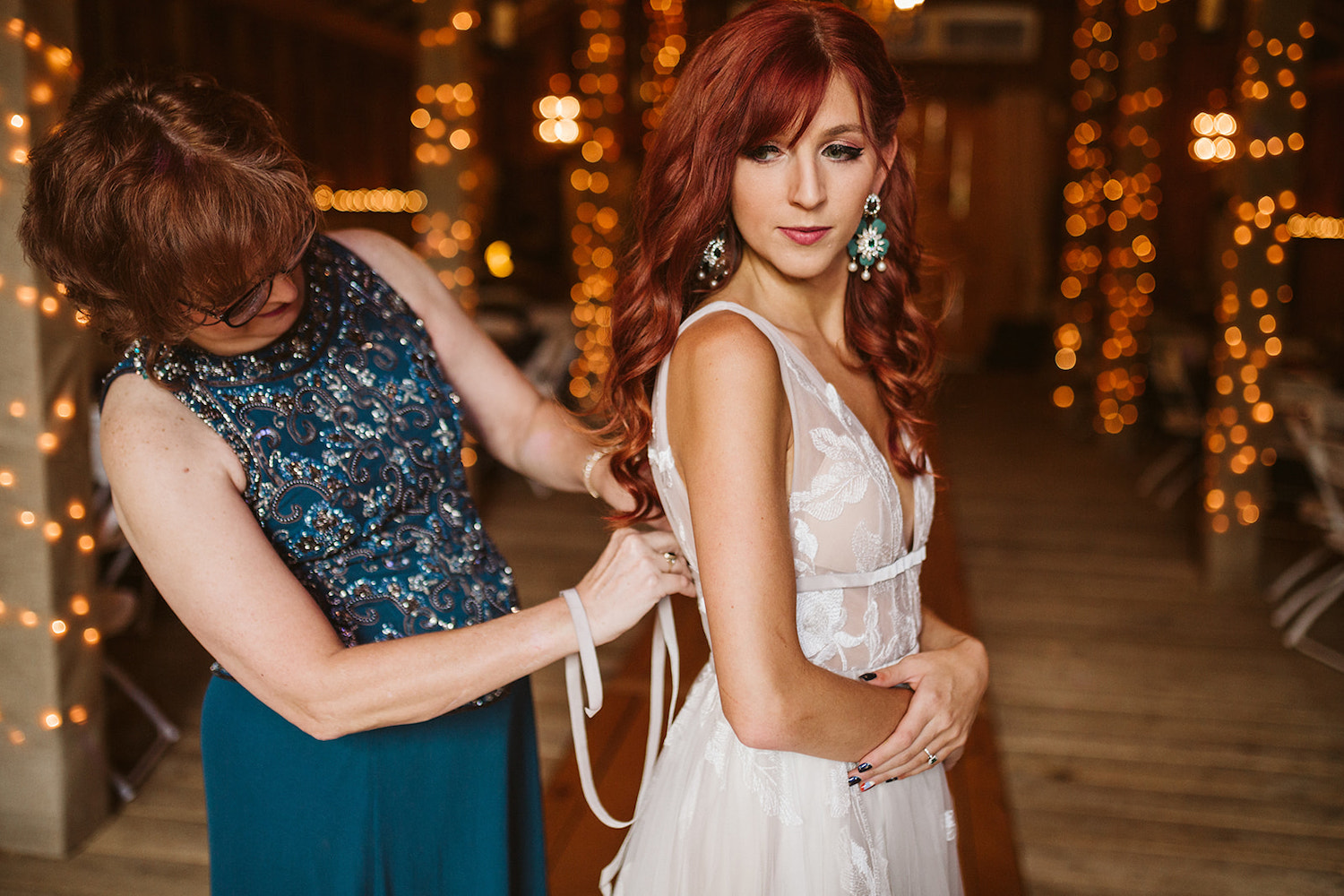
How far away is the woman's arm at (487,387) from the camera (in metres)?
1.51

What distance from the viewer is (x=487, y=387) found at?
1.60m

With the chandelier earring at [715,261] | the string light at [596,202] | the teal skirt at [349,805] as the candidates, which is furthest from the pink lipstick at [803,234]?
the string light at [596,202]

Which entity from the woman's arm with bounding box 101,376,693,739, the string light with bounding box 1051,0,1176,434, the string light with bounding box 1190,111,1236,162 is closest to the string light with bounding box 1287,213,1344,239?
the string light with bounding box 1190,111,1236,162

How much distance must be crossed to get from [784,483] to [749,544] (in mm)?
106

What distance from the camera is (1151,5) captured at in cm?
757

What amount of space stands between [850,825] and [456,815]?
535 mm

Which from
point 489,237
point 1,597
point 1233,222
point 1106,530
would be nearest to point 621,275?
point 1,597

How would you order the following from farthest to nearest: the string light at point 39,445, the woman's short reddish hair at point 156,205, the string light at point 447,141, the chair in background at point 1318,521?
the string light at point 447,141 < the chair in background at point 1318,521 < the string light at point 39,445 < the woman's short reddish hair at point 156,205

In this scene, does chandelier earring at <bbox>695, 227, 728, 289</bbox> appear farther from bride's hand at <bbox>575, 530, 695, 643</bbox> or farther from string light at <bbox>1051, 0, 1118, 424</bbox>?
string light at <bbox>1051, 0, 1118, 424</bbox>

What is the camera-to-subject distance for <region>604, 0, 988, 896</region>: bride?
41.9 inches

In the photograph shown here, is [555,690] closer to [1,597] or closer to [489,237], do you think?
[1,597]

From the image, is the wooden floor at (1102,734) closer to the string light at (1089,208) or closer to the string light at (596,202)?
the string light at (596,202)

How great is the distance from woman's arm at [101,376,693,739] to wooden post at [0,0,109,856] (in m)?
1.60

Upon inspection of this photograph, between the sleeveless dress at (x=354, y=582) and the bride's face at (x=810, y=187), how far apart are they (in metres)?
0.52
